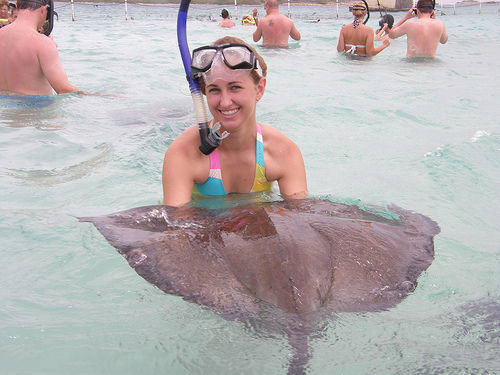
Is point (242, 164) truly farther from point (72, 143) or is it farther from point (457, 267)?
point (72, 143)

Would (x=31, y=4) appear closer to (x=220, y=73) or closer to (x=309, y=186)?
(x=309, y=186)

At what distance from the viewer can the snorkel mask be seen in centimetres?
330

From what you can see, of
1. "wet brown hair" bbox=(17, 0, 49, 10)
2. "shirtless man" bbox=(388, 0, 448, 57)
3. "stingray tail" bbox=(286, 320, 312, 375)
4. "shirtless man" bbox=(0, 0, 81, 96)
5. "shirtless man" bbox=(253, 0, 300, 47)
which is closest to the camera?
"stingray tail" bbox=(286, 320, 312, 375)

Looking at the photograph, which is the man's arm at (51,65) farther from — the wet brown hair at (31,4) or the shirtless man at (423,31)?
the shirtless man at (423,31)

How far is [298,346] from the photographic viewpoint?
2.23 m

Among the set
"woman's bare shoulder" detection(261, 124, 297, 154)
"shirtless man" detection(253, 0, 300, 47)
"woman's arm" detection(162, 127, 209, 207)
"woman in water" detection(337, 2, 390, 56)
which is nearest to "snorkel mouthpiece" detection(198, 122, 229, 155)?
"woman's arm" detection(162, 127, 209, 207)

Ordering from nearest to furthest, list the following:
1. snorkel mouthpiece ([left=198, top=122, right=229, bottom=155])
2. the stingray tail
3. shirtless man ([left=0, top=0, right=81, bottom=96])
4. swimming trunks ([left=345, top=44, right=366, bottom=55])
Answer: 1. the stingray tail
2. snorkel mouthpiece ([left=198, top=122, right=229, bottom=155])
3. shirtless man ([left=0, top=0, right=81, bottom=96])
4. swimming trunks ([left=345, top=44, right=366, bottom=55])

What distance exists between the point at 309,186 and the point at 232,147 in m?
1.68

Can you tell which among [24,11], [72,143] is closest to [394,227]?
[72,143]

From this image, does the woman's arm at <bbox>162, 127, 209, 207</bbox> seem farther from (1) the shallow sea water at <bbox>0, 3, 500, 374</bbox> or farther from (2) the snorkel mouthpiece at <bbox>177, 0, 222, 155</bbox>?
(1) the shallow sea water at <bbox>0, 3, 500, 374</bbox>

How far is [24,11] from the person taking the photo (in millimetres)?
6902

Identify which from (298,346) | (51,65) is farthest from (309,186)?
(51,65)

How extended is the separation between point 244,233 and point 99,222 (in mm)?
926

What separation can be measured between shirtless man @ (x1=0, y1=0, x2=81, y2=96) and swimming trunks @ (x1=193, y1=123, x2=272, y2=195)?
164 inches
